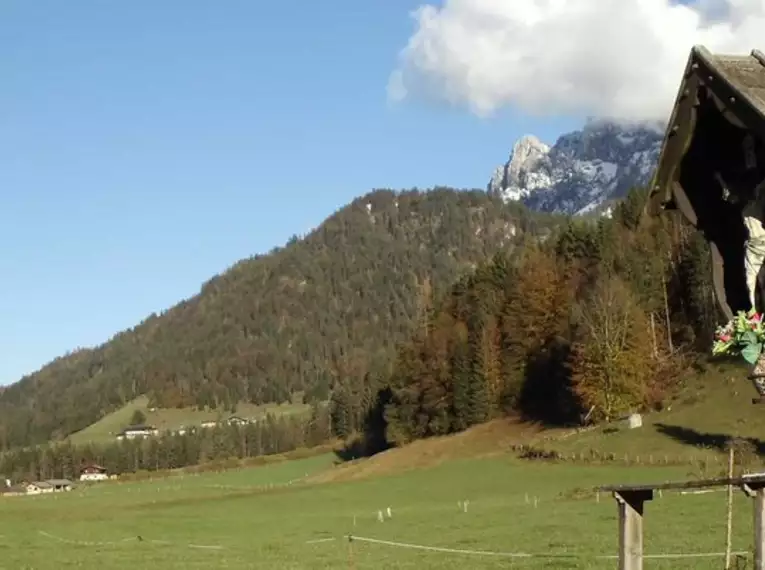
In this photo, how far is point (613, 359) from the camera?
286ft

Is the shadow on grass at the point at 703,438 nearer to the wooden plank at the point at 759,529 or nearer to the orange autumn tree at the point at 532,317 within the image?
the orange autumn tree at the point at 532,317

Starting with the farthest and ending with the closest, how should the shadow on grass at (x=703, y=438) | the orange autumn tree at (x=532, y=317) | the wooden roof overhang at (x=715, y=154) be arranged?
the orange autumn tree at (x=532, y=317), the shadow on grass at (x=703, y=438), the wooden roof overhang at (x=715, y=154)

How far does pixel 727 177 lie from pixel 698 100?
0.61m

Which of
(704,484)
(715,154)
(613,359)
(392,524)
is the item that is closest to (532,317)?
(613,359)

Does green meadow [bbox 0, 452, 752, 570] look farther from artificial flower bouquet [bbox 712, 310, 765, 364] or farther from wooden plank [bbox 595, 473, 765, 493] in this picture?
artificial flower bouquet [bbox 712, 310, 765, 364]

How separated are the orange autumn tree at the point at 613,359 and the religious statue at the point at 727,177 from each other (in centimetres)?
8181

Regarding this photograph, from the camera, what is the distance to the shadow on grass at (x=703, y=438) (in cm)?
6266

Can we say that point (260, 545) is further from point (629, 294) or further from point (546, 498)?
point (629, 294)

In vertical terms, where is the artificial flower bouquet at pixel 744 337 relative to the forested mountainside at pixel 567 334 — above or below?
below

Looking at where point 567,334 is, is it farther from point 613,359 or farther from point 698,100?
point 698,100

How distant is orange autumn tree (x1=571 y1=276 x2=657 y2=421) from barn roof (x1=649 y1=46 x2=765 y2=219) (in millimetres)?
81916

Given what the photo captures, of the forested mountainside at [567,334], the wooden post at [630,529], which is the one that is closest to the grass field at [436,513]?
the forested mountainside at [567,334]

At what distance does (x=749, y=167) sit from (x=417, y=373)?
112703 millimetres

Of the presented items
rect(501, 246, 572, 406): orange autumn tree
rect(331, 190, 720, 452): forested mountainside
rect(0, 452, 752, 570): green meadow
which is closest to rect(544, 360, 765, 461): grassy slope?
rect(0, 452, 752, 570): green meadow
